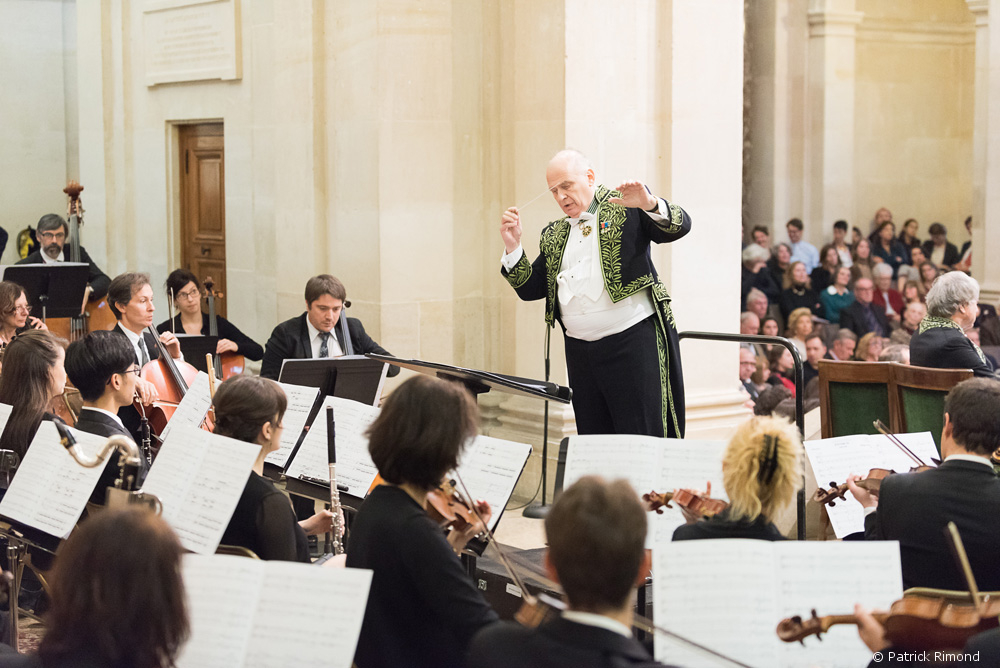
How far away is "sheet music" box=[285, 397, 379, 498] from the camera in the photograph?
4043mm

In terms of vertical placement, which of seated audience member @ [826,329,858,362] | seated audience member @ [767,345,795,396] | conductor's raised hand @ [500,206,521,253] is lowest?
seated audience member @ [767,345,795,396]

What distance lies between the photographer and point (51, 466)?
3.68 m

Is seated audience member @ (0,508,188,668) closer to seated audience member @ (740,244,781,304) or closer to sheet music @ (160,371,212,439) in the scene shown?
sheet music @ (160,371,212,439)

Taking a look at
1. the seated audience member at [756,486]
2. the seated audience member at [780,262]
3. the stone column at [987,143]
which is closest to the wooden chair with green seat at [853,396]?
the seated audience member at [756,486]

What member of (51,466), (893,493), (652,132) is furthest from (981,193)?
(51,466)

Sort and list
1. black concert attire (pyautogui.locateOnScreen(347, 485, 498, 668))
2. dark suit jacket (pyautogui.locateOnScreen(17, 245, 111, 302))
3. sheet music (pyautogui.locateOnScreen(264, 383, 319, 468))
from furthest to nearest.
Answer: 1. dark suit jacket (pyautogui.locateOnScreen(17, 245, 111, 302))
2. sheet music (pyautogui.locateOnScreen(264, 383, 319, 468))
3. black concert attire (pyautogui.locateOnScreen(347, 485, 498, 668))

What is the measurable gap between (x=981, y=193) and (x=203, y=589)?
1043 centimetres

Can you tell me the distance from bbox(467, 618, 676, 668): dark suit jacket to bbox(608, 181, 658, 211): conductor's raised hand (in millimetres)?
2711

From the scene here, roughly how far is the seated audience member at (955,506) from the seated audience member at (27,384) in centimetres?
276

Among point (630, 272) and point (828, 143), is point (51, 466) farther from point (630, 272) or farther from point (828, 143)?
point (828, 143)

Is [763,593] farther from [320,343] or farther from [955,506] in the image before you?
[320,343]

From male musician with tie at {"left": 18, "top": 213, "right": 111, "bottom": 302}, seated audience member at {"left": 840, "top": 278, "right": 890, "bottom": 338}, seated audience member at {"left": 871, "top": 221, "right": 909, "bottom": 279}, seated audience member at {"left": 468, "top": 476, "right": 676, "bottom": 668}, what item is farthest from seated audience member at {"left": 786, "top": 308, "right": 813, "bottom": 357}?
seated audience member at {"left": 468, "top": 476, "right": 676, "bottom": 668}

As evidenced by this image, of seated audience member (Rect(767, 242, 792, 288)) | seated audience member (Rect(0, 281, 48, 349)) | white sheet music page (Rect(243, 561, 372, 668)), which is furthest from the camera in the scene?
seated audience member (Rect(767, 242, 792, 288))

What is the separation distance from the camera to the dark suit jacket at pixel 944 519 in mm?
3123
